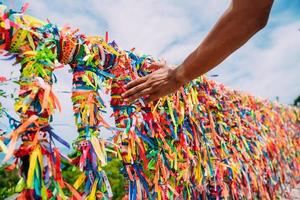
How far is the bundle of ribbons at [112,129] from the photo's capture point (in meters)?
1.22

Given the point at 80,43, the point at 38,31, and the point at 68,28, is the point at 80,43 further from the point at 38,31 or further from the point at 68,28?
the point at 38,31

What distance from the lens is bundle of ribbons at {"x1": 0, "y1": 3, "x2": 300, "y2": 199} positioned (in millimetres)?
1224

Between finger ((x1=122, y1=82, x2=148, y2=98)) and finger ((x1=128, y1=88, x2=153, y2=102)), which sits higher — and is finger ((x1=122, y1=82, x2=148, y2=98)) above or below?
above

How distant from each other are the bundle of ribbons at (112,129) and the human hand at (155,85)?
0.37ft

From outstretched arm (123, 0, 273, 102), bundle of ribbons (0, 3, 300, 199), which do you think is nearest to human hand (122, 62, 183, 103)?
outstretched arm (123, 0, 273, 102)

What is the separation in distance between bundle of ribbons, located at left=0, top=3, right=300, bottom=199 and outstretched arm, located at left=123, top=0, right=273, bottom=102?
0.59 ft


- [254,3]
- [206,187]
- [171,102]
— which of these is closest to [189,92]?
[171,102]

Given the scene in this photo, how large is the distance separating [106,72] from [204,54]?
1.80 ft

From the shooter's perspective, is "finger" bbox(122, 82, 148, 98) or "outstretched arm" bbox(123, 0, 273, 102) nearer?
"outstretched arm" bbox(123, 0, 273, 102)

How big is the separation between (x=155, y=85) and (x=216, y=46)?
42cm

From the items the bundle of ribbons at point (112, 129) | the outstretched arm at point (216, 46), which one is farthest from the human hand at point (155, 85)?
the bundle of ribbons at point (112, 129)

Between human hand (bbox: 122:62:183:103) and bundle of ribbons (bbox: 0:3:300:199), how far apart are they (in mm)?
112

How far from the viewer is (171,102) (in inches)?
89.4

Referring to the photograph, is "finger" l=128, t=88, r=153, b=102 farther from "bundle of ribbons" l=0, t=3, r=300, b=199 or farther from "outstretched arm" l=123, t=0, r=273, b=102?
"bundle of ribbons" l=0, t=3, r=300, b=199
